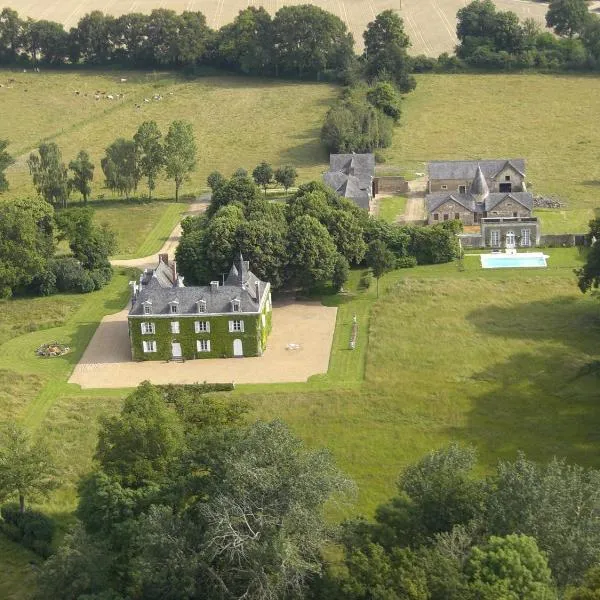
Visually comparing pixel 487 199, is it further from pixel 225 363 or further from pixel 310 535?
pixel 310 535

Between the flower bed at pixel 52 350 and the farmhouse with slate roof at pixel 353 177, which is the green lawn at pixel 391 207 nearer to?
the farmhouse with slate roof at pixel 353 177

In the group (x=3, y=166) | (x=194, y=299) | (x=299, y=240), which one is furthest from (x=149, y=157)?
(x=194, y=299)

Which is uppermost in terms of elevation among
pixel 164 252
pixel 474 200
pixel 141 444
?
pixel 474 200

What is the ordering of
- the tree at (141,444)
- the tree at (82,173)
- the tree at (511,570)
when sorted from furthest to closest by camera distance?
the tree at (82,173), the tree at (141,444), the tree at (511,570)

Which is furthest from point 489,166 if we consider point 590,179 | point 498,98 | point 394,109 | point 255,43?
point 255,43

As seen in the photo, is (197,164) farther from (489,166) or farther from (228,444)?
(228,444)

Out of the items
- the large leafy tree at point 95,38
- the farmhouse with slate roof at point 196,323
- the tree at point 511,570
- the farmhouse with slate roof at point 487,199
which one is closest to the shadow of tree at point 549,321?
the farmhouse with slate roof at point 487,199
